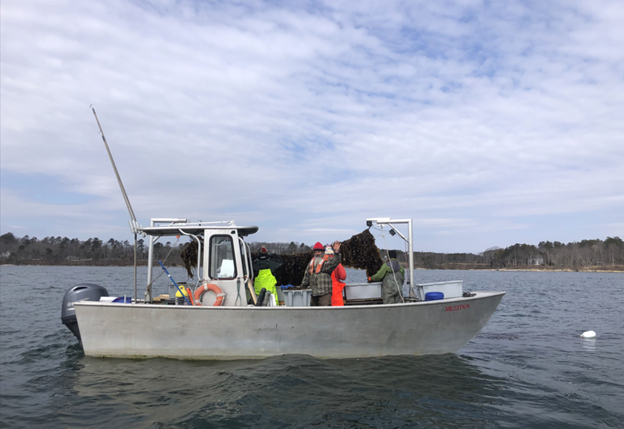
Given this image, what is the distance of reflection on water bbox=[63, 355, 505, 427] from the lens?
5.27 metres

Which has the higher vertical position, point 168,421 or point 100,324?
point 100,324

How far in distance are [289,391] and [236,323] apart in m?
1.71

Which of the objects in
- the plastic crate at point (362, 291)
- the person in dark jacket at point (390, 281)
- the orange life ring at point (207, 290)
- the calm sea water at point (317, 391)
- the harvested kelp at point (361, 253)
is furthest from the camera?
the harvested kelp at point (361, 253)

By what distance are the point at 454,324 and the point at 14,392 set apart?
7791 millimetres

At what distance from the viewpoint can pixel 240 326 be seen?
23.8 feet

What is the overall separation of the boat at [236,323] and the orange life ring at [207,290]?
0.06 ft

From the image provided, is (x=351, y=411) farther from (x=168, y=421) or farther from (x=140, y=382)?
(x=140, y=382)

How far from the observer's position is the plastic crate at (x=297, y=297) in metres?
8.42

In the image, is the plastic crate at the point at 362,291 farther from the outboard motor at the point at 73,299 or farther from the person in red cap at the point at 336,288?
the outboard motor at the point at 73,299

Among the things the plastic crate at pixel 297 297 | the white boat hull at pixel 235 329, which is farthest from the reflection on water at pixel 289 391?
the plastic crate at pixel 297 297

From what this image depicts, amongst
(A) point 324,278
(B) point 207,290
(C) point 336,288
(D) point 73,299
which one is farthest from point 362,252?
(D) point 73,299

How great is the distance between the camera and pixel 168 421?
16.6 ft

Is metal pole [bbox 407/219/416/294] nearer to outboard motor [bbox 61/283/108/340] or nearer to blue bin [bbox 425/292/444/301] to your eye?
blue bin [bbox 425/292/444/301]

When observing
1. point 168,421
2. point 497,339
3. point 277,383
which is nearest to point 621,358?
point 497,339
